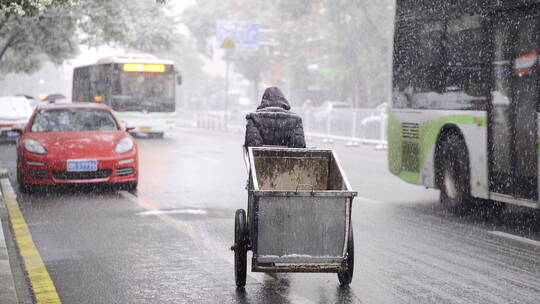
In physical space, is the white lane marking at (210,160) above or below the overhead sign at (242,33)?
below

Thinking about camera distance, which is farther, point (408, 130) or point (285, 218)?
point (408, 130)

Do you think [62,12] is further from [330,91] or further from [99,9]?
[330,91]

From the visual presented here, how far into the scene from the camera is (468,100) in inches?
444

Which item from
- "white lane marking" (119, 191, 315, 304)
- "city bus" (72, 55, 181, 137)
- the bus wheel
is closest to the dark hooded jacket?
"white lane marking" (119, 191, 315, 304)

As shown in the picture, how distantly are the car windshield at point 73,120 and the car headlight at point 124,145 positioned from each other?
592 millimetres

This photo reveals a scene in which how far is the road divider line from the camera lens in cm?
666

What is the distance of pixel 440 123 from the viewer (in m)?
12.0

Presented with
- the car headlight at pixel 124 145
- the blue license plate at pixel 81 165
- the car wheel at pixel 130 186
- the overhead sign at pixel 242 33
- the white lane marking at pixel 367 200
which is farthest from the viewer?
the overhead sign at pixel 242 33

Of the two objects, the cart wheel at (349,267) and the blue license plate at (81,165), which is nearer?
the cart wheel at (349,267)

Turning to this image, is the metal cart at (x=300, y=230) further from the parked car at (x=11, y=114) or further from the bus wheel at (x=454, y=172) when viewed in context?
the parked car at (x=11, y=114)

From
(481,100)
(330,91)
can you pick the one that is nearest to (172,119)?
(481,100)

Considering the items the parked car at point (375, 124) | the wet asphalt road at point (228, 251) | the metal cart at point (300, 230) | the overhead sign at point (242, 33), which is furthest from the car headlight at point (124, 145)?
the overhead sign at point (242, 33)

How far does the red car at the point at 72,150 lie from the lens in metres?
13.2

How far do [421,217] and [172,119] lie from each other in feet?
74.5
